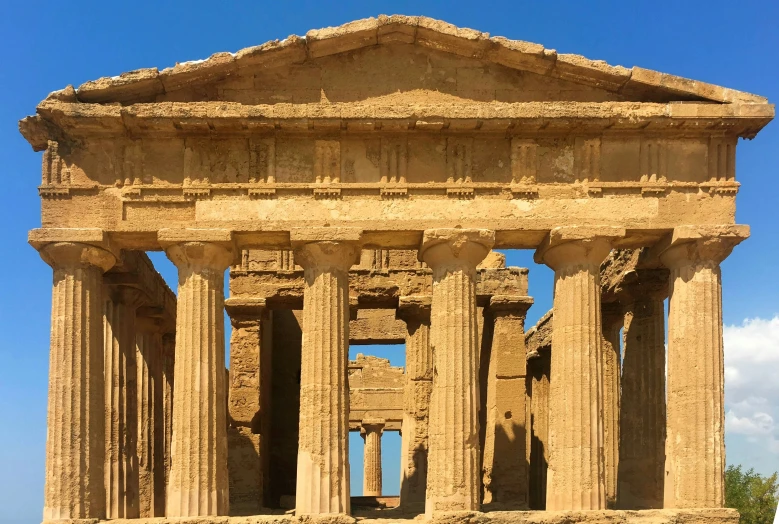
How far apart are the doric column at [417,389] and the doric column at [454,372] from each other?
5.36 m

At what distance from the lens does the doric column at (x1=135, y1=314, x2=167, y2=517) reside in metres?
23.7

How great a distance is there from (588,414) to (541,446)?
924 centimetres

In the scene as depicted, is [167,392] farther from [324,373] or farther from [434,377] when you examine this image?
[434,377]

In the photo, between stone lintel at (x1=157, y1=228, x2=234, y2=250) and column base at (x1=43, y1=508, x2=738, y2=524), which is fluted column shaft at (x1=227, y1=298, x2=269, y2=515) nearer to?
column base at (x1=43, y1=508, x2=738, y2=524)

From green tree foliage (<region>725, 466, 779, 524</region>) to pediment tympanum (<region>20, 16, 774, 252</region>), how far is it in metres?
20.0

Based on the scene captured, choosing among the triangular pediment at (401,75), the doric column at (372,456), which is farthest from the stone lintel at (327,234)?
the doric column at (372,456)

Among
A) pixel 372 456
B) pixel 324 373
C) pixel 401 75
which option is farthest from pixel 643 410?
pixel 372 456

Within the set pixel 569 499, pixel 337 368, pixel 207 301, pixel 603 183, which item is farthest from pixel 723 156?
pixel 207 301

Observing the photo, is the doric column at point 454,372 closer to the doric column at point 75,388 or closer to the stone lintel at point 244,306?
the doric column at point 75,388

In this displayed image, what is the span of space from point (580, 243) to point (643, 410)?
462 cm

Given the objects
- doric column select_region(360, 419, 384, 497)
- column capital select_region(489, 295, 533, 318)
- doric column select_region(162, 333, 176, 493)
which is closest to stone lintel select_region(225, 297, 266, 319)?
doric column select_region(162, 333, 176, 493)

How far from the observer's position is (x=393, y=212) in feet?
60.4

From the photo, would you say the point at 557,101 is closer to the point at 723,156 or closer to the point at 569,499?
the point at 723,156

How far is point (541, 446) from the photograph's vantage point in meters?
26.8
